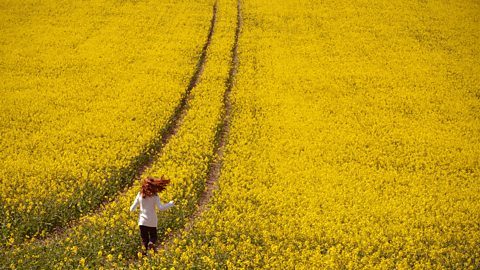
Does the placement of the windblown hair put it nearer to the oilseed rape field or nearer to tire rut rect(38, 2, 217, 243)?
the oilseed rape field

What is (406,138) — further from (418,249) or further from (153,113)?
(153,113)

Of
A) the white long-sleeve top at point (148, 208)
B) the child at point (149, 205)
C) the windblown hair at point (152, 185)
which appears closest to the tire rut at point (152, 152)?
the child at point (149, 205)

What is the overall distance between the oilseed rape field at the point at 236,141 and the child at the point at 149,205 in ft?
1.49

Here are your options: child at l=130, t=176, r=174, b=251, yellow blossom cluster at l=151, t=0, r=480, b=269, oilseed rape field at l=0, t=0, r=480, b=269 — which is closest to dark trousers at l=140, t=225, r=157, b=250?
child at l=130, t=176, r=174, b=251

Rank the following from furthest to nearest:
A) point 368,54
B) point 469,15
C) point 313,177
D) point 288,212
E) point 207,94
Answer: point 469,15
point 368,54
point 207,94
point 313,177
point 288,212

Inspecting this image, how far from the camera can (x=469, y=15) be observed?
32.4 meters

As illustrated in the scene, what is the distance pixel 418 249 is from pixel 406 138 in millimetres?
7159

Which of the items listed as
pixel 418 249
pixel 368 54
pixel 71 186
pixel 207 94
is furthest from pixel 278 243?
pixel 368 54

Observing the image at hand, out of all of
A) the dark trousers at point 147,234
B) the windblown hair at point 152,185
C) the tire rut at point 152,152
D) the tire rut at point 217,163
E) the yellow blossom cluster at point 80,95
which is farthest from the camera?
the yellow blossom cluster at point 80,95

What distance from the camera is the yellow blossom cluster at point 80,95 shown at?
10.4 meters

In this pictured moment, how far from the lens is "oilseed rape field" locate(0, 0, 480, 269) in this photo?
9.19m

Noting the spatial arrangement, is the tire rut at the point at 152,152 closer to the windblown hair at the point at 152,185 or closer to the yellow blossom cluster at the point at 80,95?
the yellow blossom cluster at the point at 80,95

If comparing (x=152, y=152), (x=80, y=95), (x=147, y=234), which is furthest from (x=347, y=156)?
(x=80, y=95)

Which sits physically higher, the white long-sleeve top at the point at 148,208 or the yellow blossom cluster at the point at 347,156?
the white long-sleeve top at the point at 148,208
